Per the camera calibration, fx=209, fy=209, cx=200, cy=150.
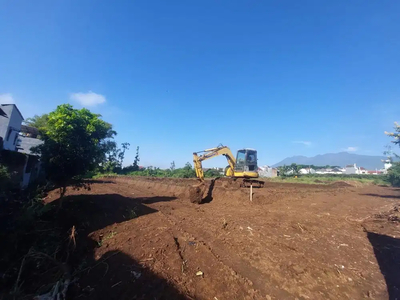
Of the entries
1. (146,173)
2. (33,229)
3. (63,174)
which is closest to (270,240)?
(33,229)

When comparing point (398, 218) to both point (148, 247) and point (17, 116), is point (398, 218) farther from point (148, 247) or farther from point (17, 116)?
point (17, 116)

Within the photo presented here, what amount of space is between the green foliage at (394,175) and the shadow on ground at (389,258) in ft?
102

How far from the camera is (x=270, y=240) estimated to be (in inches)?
242

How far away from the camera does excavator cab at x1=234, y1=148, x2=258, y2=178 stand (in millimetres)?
16406

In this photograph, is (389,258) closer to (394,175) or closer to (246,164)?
(246,164)

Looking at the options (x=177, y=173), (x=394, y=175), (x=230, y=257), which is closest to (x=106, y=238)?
(x=230, y=257)

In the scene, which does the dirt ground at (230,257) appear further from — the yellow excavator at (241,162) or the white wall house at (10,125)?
the white wall house at (10,125)

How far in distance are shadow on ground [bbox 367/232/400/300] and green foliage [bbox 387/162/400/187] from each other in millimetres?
31041

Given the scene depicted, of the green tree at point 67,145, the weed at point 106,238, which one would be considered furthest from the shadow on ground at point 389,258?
the green tree at point 67,145

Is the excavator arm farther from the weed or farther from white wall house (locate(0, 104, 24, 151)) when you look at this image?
white wall house (locate(0, 104, 24, 151))

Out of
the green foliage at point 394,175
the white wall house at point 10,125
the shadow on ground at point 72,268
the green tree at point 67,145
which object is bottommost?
the shadow on ground at point 72,268

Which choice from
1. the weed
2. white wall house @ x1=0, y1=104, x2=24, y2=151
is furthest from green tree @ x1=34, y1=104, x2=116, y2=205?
white wall house @ x1=0, y1=104, x2=24, y2=151

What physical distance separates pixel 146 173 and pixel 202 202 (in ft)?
96.0

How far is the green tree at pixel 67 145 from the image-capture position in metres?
7.59
